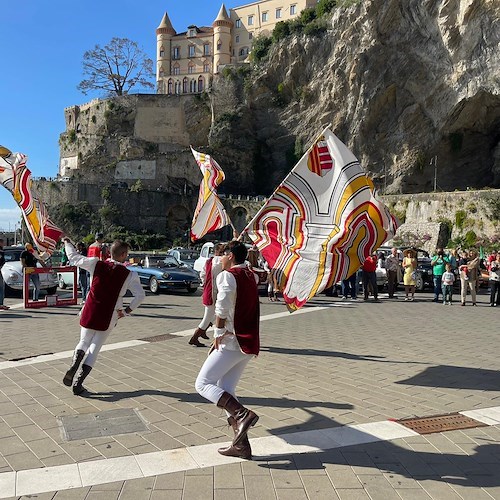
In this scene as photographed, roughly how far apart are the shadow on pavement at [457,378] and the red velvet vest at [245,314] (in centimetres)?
324

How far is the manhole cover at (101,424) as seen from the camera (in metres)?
4.86

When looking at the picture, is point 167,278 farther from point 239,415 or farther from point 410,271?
point 239,415

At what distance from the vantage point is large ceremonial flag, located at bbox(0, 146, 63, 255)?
1065cm

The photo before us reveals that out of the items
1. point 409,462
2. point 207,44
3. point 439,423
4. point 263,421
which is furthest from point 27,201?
point 207,44

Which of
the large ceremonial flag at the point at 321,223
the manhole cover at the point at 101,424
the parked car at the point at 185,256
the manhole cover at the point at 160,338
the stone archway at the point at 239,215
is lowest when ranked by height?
the manhole cover at the point at 160,338

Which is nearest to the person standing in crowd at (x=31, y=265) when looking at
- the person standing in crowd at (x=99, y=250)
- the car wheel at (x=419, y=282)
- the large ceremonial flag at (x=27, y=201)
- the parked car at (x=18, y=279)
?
the parked car at (x=18, y=279)

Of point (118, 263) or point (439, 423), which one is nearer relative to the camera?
point (439, 423)

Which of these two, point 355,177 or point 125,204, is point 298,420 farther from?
point 125,204

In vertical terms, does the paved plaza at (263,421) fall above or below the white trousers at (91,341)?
below

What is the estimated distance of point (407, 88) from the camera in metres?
49.9

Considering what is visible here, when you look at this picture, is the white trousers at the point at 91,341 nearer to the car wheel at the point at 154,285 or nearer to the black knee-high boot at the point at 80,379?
the black knee-high boot at the point at 80,379

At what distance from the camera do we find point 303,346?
9.34 meters

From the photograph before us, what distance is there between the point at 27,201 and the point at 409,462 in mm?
9803

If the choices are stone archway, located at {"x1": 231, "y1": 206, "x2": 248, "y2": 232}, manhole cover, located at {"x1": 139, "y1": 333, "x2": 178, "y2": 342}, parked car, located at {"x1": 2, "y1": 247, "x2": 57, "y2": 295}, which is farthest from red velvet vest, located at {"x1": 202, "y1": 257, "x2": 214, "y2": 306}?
stone archway, located at {"x1": 231, "y1": 206, "x2": 248, "y2": 232}
